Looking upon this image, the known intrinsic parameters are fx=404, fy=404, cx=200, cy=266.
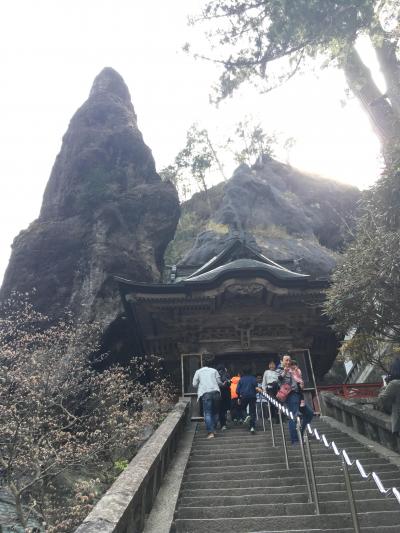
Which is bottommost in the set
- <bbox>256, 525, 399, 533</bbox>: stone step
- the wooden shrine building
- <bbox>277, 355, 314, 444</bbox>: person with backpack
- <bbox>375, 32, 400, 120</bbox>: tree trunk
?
<bbox>256, 525, 399, 533</bbox>: stone step

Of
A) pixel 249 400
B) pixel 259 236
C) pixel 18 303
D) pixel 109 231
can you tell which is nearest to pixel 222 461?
pixel 249 400

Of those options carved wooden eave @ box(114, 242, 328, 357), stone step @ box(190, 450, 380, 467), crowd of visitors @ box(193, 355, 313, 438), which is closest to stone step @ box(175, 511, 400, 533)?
stone step @ box(190, 450, 380, 467)

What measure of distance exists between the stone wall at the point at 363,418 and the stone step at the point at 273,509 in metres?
1.96

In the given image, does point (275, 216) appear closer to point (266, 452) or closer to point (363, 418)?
point (363, 418)

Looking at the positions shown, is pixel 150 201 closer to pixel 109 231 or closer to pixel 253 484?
pixel 109 231

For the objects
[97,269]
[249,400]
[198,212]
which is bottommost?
[249,400]

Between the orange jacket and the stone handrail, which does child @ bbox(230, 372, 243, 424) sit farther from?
the stone handrail

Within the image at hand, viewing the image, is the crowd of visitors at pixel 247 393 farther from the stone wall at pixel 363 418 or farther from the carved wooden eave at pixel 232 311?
the carved wooden eave at pixel 232 311

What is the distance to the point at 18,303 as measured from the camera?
18.8 m

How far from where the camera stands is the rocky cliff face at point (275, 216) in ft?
88.9

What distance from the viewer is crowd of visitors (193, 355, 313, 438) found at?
22.9 ft

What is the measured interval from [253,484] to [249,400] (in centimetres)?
310

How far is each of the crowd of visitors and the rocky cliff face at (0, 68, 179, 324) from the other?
10744mm

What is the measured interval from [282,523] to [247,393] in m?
4.31
